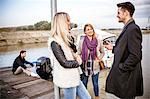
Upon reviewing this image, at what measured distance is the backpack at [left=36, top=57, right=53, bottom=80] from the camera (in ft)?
7.47

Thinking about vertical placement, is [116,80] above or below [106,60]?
below

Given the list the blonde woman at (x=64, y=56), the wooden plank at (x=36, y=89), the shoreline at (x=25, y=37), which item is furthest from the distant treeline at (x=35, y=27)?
the wooden plank at (x=36, y=89)

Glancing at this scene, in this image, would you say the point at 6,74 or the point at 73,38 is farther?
the point at 6,74

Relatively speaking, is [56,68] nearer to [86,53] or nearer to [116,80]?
[86,53]

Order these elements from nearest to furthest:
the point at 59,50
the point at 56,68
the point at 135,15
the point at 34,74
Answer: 1. the point at 59,50
2. the point at 56,68
3. the point at 135,15
4. the point at 34,74

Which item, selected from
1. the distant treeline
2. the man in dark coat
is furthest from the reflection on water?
the man in dark coat

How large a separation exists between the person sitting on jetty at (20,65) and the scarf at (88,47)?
576 millimetres

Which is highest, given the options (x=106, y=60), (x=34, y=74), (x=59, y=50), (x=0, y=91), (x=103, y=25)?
(x=103, y=25)

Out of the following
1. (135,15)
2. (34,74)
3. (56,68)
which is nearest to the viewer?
(56,68)

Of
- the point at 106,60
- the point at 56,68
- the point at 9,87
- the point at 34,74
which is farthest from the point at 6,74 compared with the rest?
the point at 106,60

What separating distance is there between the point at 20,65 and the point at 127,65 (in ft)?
3.67

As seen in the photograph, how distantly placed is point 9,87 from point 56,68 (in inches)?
26.9

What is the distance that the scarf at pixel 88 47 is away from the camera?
7.03 ft

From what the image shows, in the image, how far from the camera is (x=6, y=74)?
234 cm
